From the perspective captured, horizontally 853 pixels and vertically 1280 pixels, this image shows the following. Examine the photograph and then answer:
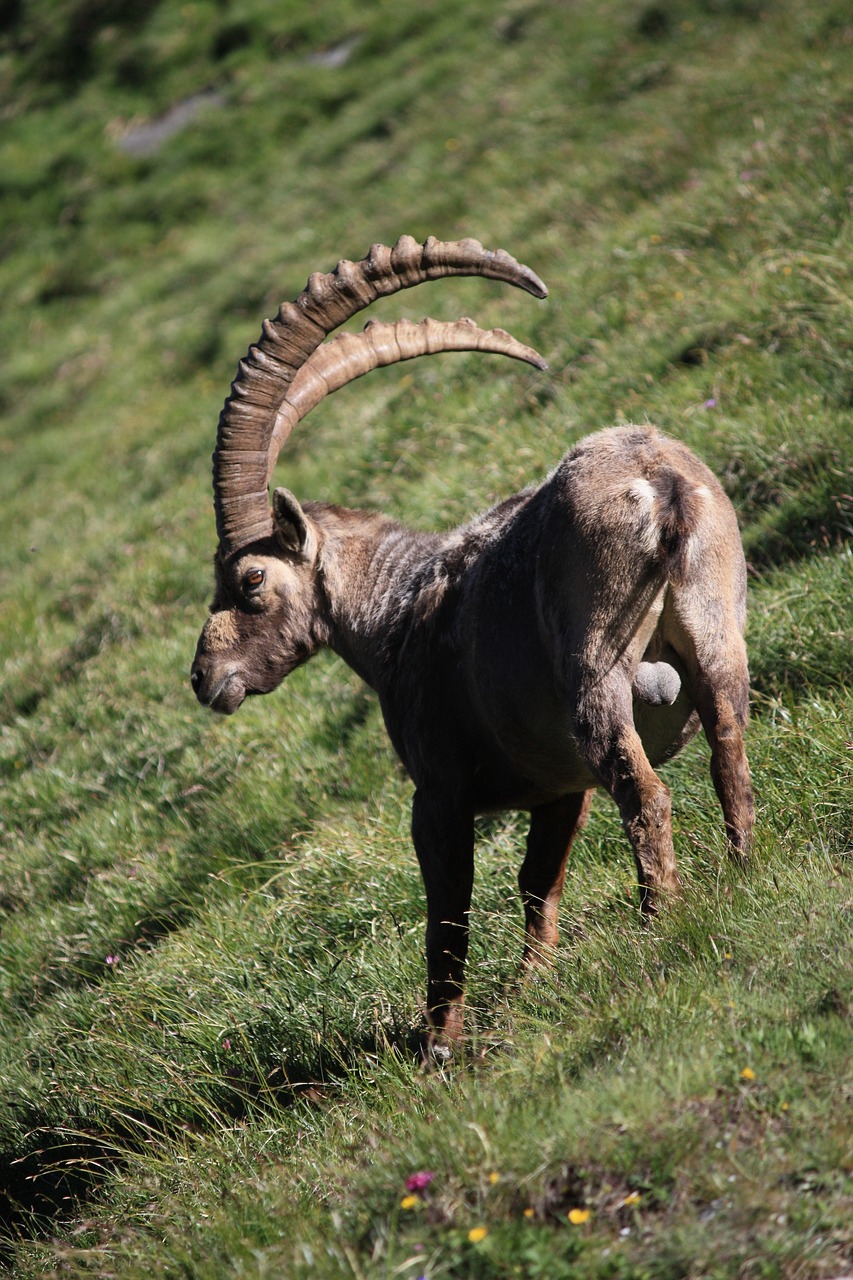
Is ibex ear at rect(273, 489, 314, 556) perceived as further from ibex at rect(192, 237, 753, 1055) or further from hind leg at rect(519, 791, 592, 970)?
hind leg at rect(519, 791, 592, 970)

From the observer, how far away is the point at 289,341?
5.13 metres

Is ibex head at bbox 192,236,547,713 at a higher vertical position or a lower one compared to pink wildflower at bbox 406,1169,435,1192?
higher

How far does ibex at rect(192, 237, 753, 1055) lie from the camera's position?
12.6 feet

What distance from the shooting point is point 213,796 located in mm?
6785

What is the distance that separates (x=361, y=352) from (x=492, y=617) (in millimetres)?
1652

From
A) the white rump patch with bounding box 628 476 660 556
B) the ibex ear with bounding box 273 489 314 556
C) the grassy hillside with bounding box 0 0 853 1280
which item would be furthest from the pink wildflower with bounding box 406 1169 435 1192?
the ibex ear with bounding box 273 489 314 556

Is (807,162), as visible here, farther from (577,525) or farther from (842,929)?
(842,929)

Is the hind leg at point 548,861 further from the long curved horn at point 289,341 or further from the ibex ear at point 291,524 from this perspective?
the long curved horn at point 289,341

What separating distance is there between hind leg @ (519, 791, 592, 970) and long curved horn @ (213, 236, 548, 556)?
1.88 m

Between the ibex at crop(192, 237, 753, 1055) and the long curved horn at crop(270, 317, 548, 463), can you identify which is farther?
the long curved horn at crop(270, 317, 548, 463)

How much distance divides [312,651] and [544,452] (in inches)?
103

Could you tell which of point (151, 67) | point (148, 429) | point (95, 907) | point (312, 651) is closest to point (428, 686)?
point (312, 651)

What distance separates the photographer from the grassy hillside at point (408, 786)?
2982mm

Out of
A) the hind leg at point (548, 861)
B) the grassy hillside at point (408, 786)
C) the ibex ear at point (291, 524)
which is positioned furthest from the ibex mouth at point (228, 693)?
the hind leg at point (548, 861)
